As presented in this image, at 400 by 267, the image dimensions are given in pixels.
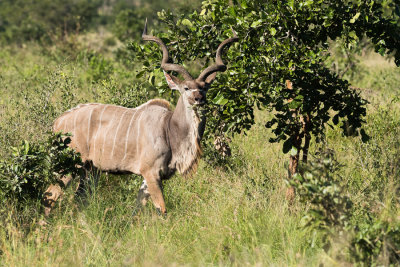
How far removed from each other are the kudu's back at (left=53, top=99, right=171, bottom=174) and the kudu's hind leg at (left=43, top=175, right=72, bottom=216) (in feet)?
1.22

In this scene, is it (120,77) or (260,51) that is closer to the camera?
(260,51)

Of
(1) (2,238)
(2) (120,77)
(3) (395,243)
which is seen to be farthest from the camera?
(2) (120,77)

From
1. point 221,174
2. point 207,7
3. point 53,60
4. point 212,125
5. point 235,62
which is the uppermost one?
point 207,7

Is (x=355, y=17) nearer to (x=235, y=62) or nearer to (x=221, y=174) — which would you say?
(x=235, y=62)

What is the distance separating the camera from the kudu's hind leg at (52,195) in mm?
4039

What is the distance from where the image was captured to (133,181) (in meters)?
4.86

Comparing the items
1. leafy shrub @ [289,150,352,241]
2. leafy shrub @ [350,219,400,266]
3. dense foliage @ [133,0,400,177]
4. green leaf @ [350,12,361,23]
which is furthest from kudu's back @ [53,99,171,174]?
leafy shrub @ [350,219,400,266]

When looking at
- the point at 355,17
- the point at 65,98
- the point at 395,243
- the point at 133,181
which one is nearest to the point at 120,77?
the point at 65,98

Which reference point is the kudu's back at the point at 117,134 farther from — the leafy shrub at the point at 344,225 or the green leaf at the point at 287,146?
the leafy shrub at the point at 344,225

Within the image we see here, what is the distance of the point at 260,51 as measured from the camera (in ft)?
13.0

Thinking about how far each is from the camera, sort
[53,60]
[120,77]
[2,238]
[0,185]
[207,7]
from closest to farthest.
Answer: [2,238] → [0,185] → [207,7] → [120,77] → [53,60]

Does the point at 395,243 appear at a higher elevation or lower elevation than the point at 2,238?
higher

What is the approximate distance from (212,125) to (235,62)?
973mm

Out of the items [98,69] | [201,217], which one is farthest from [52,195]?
[98,69]
